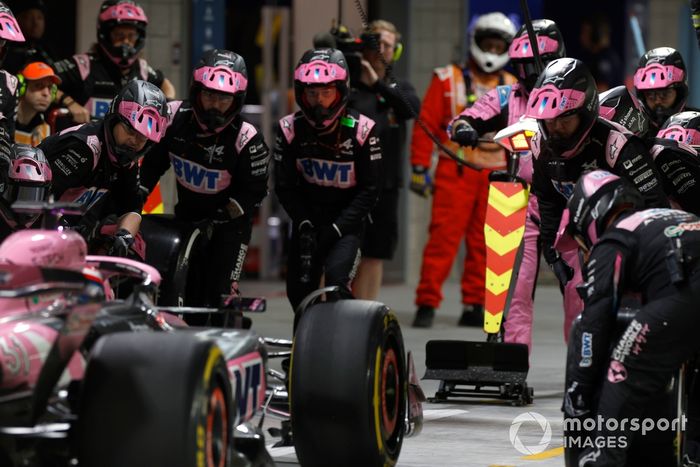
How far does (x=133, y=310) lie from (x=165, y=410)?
2.95ft

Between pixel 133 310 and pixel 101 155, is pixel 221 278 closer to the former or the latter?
pixel 101 155

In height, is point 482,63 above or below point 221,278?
above

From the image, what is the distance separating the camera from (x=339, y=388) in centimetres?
675

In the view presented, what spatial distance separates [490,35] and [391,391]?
6.05 m

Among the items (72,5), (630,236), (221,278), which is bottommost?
(221,278)

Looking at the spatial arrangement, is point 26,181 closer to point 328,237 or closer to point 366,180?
point 328,237

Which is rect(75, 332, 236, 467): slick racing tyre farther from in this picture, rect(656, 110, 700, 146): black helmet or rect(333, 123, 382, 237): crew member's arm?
rect(656, 110, 700, 146): black helmet

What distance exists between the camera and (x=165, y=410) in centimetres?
553

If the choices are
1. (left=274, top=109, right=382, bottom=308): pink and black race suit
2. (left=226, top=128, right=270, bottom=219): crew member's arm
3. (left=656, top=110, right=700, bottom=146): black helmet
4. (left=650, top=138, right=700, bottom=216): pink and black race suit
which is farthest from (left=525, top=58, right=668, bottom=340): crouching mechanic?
(left=226, top=128, right=270, bottom=219): crew member's arm

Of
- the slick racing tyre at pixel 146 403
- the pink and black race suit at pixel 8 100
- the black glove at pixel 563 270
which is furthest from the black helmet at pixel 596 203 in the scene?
the pink and black race suit at pixel 8 100

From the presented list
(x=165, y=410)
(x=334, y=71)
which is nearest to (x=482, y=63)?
(x=334, y=71)

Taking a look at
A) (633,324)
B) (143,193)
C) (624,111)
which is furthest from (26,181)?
(624,111)

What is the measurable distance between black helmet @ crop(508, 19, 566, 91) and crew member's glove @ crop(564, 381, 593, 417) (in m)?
3.86

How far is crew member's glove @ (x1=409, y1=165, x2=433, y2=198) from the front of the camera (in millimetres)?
13102
